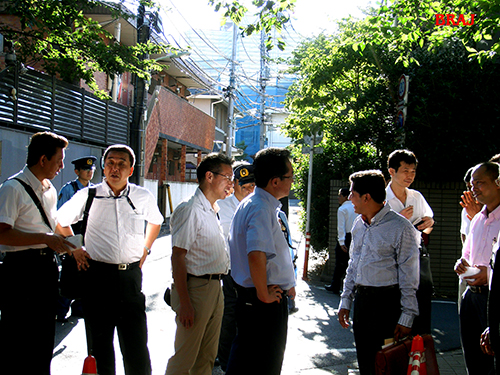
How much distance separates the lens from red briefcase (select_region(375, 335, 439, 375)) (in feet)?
10.5

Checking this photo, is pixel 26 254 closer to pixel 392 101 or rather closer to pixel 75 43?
pixel 392 101

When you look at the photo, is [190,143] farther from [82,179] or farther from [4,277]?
[4,277]

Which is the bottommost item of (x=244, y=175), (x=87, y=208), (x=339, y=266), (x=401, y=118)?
(x=339, y=266)

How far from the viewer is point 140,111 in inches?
674

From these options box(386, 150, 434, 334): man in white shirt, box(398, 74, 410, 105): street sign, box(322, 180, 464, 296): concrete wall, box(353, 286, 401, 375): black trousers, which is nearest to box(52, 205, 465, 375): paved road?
box(322, 180, 464, 296): concrete wall

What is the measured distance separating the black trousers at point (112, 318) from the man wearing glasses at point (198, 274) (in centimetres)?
46

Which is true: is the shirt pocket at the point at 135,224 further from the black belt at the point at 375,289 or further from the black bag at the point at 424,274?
the black bag at the point at 424,274

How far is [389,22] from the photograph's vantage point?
6680mm

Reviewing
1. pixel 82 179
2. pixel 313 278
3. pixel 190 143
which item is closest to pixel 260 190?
pixel 82 179

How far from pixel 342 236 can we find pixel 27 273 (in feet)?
19.8

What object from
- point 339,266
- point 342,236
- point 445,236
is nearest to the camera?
point 342,236

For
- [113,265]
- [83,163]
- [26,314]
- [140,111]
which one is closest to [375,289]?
[113,265]

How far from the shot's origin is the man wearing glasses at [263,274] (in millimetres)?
3111

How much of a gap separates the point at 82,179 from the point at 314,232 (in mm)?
6282
